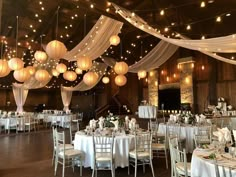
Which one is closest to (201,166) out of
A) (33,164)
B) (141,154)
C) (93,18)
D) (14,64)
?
(141,154)

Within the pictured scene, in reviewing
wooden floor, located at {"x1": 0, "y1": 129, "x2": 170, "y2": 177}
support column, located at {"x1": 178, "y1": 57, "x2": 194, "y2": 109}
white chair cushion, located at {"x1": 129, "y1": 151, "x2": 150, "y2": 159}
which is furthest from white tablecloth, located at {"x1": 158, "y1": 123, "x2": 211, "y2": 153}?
support column, located at {"x1": 178, "y1": 57, "x2": 194, "y2": 109}

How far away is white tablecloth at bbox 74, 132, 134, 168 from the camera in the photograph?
5023 millimetres

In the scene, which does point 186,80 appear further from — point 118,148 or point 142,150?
point 118,148

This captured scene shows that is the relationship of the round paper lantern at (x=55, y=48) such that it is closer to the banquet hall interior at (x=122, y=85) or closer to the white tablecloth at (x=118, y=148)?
the banquet hall interior at (x=122, y=85)

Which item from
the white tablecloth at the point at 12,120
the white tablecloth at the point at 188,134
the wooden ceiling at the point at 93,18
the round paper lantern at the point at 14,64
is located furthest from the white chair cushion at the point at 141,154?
the white tablecloth at the point at 12,120

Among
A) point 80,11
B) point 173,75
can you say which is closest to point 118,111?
point 173,75

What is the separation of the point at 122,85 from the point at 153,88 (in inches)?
261

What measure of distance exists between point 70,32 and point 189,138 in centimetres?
791

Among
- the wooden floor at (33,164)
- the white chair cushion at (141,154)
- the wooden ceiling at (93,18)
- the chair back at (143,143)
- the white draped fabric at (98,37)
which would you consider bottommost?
the wooden floor at (33,164)

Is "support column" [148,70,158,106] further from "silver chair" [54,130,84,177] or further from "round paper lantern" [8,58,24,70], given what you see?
"silver chair" [54,130,84,177]

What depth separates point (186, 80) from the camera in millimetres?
13516

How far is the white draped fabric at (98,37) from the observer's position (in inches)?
276

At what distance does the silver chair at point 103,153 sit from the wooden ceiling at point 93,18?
378cm

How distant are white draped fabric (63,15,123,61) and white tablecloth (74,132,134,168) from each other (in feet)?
11.3
